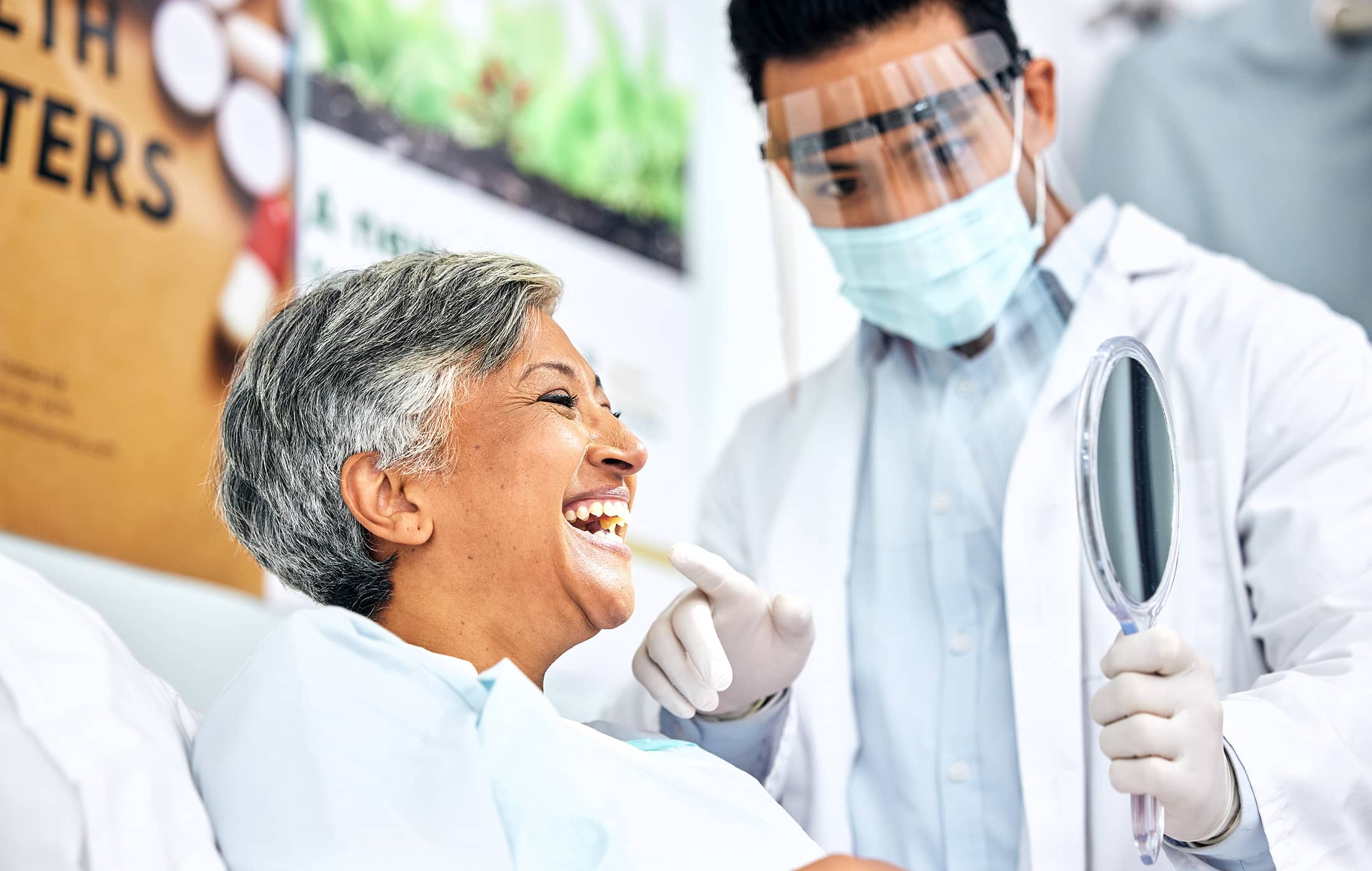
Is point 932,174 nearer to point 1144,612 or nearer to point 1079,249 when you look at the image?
point 1079,249

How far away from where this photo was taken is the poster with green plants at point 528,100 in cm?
235

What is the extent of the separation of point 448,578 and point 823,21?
83 cm

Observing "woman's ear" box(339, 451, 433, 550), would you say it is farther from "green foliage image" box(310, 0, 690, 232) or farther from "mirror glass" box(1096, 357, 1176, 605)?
"green foliage image" box(310, 0, 690, 232)

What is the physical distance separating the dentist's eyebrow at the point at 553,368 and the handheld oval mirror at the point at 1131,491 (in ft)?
1.69

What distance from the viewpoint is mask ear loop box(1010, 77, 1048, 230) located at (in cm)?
170

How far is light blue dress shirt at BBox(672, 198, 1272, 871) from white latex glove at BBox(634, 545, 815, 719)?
2.5 inches

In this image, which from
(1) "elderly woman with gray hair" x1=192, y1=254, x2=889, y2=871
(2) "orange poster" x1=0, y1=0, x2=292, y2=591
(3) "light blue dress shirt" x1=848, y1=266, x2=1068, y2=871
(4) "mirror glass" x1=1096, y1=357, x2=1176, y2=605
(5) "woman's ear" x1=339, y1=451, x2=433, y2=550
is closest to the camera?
(1) "elderly woman with gray hair" x1=192, y1=254, x2=889, y2=871

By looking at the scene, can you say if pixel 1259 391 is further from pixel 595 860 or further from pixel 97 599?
pixel 97 599

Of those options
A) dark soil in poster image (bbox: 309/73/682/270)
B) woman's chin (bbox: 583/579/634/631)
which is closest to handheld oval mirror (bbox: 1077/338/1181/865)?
woman's chin (bbox: 583/579/634/631)

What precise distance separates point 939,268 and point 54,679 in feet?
3.46

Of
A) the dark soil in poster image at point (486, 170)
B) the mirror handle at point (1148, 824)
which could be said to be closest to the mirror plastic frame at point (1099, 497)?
the mirror handle at point (1148, 824)

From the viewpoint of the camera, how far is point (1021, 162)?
5.61 feet

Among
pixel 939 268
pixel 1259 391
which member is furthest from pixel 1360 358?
pixel 939 268

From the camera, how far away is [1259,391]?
1.59 metres
